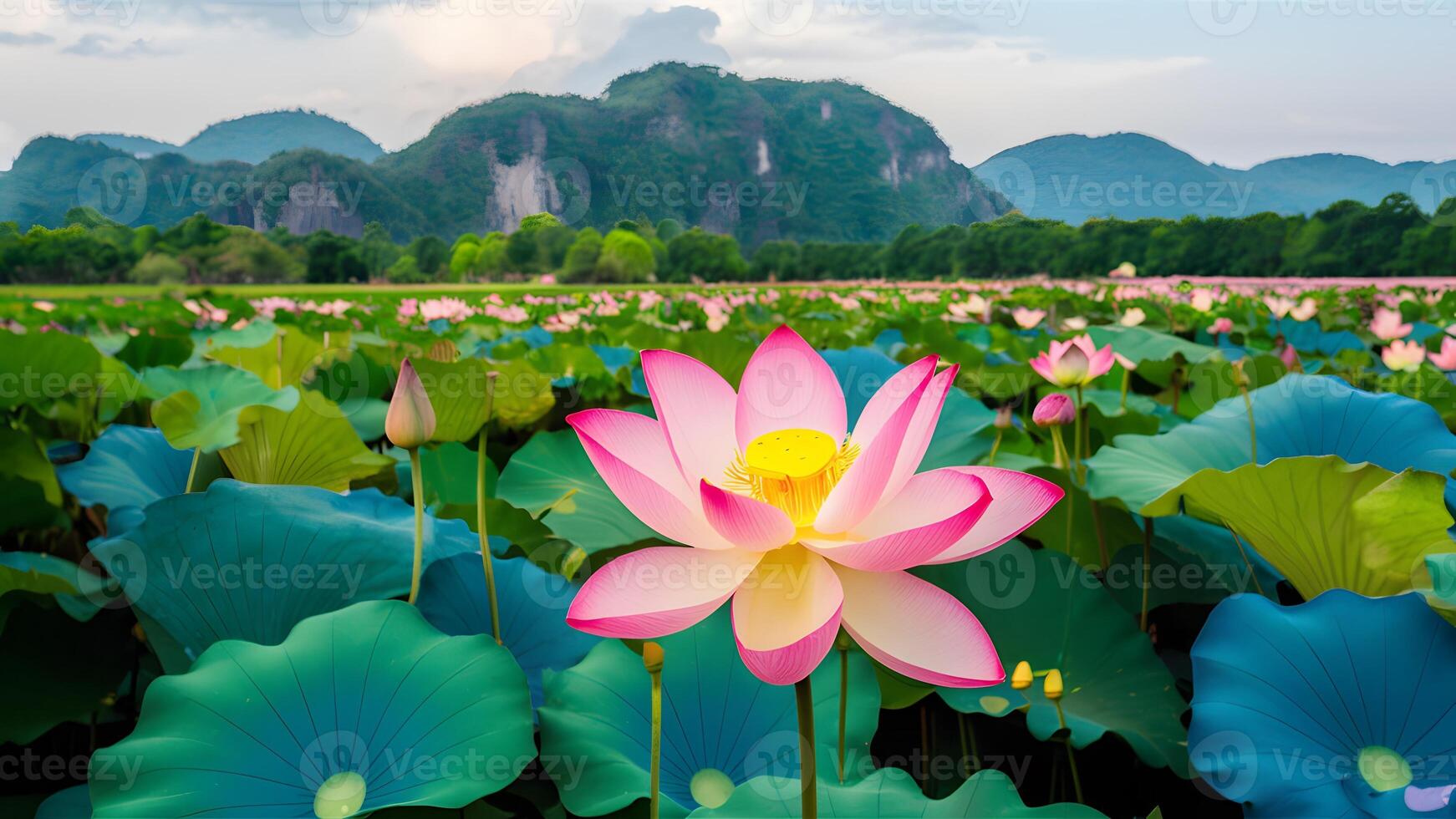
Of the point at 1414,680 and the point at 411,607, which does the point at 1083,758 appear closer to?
the point at 1414,680

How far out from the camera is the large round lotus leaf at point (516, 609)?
787mm

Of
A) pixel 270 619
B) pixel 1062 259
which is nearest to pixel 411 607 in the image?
pixel 270 619

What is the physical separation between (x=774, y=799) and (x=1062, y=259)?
1432cm

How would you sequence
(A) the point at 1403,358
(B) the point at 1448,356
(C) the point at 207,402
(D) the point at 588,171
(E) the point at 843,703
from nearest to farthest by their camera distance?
1. (E) the point at 843,703
2. (C) the point at 207,402
3. (B) the point at 1448,356
4. (A) the point at 1403,358
5. (D) the point at 588,171

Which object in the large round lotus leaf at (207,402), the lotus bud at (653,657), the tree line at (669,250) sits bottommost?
the lotus bud at (653,657)

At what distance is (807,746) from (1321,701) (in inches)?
19.2

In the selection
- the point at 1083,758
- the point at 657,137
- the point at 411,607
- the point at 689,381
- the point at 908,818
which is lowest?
the point at 1083,758

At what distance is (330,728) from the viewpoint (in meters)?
0.61

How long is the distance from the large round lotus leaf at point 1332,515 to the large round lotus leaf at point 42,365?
1904 millimetres

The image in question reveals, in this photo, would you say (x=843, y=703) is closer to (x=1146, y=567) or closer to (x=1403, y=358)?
(x=1146, y=567)

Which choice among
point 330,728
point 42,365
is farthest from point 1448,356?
point 42,365

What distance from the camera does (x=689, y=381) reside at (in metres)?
0.59

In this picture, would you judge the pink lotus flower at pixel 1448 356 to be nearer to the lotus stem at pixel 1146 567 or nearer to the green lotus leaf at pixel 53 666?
the lotus stem at pixel 1146 567

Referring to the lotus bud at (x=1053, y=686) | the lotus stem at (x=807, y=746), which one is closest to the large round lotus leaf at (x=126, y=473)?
the lotus stem at (x=807, y=746)
